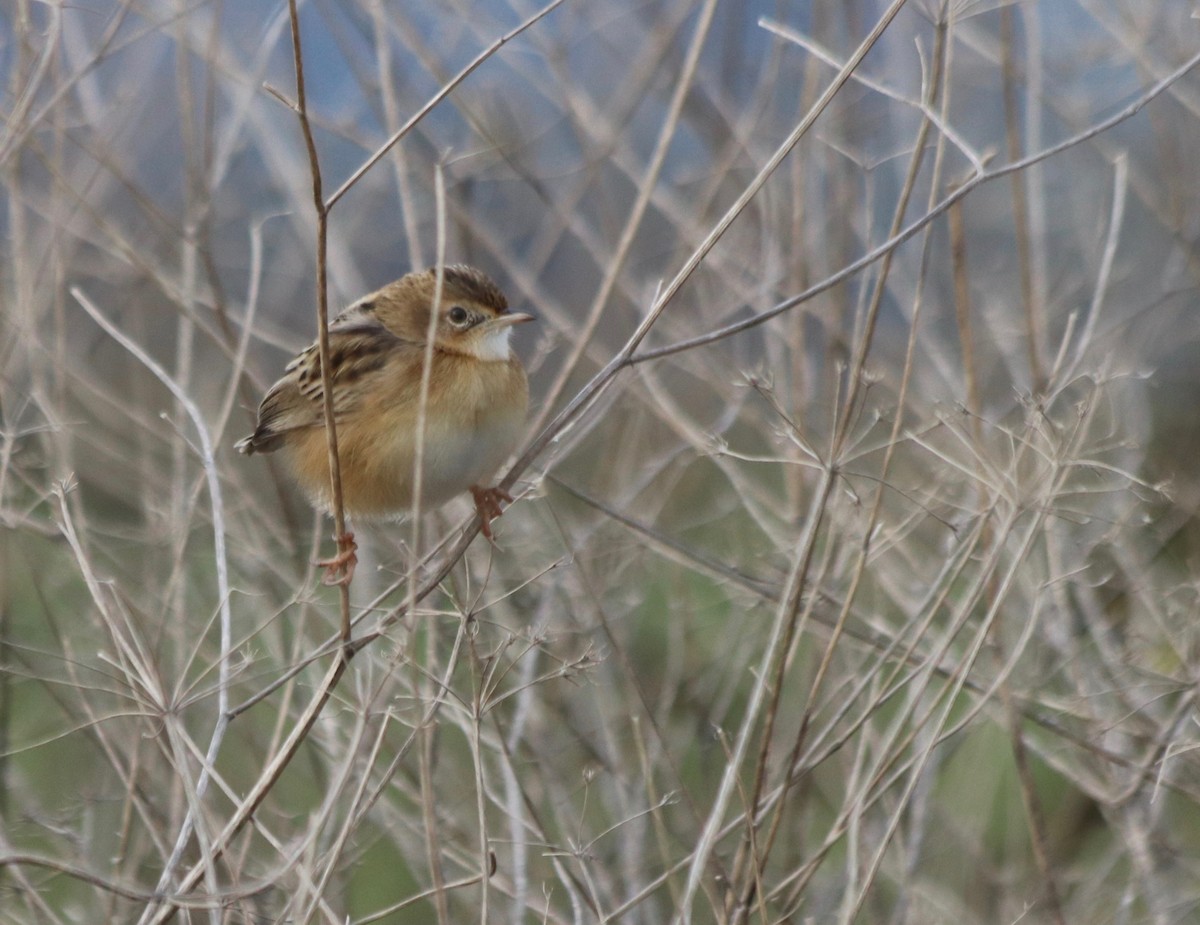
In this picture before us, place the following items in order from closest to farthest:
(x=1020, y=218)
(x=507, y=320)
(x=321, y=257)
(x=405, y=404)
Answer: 1. (x=321, y=257)
2. (x=1020, y=218)
3. (x=405, y=404)
4. (x=507, y=320)

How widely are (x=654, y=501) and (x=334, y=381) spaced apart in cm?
220

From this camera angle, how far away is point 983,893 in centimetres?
552

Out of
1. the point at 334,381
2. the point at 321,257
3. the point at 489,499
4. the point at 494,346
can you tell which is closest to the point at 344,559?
the point at 489,499

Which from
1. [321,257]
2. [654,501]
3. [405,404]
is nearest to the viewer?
[321,257]

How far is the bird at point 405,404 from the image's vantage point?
13.7 feet

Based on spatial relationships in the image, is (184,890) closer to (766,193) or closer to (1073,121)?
(766,193)

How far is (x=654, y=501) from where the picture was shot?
6.28 metres

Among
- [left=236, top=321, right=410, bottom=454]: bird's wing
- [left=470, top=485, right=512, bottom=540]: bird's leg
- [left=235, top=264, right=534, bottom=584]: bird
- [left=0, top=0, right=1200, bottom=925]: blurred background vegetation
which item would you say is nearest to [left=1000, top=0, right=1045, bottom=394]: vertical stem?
[left=0, top=0, right=1200, bottom=925]: blurred background vegetation

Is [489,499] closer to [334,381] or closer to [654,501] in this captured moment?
[334,381]

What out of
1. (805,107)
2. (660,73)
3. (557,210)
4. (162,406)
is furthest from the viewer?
(162,406)

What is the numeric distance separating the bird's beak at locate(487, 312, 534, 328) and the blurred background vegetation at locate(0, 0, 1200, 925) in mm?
212

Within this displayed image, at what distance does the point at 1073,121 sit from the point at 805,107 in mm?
1263

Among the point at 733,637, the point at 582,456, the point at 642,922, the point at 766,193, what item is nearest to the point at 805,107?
the point at 766,193

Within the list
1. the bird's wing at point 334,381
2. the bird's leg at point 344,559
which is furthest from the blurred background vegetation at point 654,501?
the bird's wing at point 334,381
